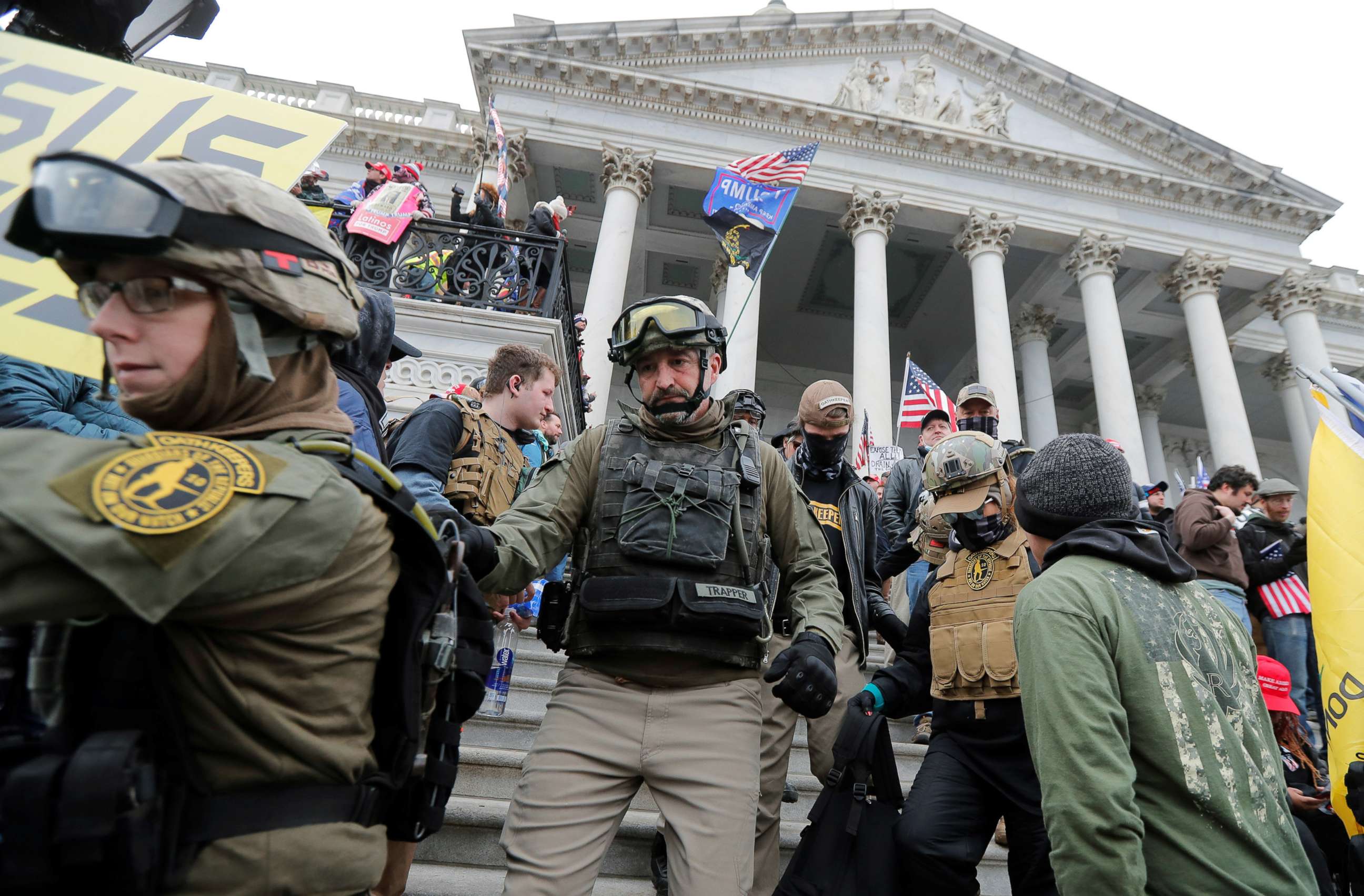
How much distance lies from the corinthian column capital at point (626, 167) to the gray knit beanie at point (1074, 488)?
1633 cm

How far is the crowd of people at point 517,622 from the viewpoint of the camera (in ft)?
3.39

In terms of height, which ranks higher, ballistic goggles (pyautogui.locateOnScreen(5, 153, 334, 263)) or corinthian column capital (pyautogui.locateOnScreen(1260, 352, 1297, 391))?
corinthian column capital (pyautogui.locateOnScreen(1260, 352, 1297, 391))

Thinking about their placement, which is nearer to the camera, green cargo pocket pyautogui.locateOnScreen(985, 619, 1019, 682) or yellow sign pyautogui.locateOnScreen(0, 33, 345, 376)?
yellow sign pyautogui.locateOnScreen(0, 33, 345, 376)

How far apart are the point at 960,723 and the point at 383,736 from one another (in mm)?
2438

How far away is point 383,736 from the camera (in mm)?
1364

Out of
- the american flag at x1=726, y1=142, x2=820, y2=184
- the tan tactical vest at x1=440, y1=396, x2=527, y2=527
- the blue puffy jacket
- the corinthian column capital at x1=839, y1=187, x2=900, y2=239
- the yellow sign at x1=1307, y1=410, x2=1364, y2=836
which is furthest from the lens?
the corinthian column capital at x1=839, y1=187, x2=900, y2=239

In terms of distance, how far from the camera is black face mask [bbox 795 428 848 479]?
14.2 feet

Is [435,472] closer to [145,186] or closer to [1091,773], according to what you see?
[145,186]

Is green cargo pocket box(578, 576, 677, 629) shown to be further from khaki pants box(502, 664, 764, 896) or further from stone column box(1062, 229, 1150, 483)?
stone column box(1062, 229, 1150, 483)

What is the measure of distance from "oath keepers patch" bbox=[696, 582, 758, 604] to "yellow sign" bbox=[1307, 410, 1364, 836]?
8.56 feet

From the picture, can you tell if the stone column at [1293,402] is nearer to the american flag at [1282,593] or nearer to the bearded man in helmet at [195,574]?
the american flag at [1282,593]

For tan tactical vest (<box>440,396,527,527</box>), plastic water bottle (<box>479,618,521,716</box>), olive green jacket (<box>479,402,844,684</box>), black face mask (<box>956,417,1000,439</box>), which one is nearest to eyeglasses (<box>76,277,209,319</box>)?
olive green jacket (<box>479,402,844,684</box>)

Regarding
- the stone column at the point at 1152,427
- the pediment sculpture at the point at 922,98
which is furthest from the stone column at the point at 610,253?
the stone column at the point at 1152,427

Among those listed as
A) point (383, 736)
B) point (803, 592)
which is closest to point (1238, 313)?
point (803, 592)
